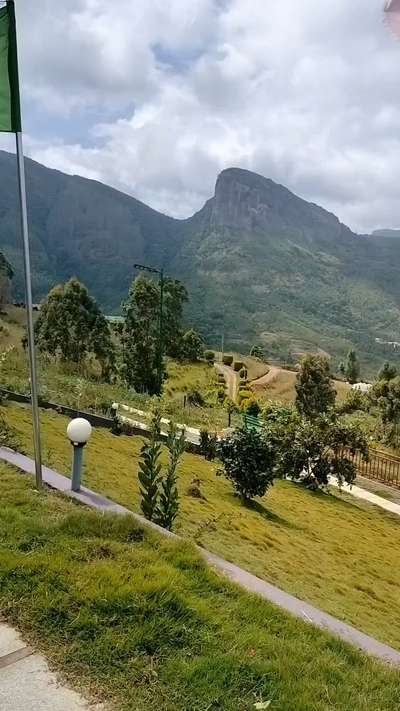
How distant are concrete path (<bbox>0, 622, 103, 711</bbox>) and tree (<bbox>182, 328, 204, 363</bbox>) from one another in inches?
1455

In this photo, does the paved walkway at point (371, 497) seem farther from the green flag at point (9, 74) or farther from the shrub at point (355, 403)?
the shrub at point (355, 403)

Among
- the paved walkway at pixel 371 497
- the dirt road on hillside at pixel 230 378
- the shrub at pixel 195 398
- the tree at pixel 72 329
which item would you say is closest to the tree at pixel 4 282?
the tree at pixel 72 329

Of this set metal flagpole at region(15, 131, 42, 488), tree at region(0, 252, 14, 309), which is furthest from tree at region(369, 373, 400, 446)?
tree at region(0, 252, 14, 309)

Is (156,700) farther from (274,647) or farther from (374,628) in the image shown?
(374,628)

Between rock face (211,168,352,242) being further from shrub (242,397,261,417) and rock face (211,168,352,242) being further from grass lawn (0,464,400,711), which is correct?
grass lawn (0,464,400,711)

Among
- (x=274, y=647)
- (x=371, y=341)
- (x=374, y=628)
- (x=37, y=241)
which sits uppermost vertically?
(x=37, y=241)

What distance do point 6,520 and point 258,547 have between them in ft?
10.1

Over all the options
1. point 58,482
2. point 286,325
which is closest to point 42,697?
point 58,482

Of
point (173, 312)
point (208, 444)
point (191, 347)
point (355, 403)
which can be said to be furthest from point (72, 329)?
point (208, 444)

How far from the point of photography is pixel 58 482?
4.84 meters

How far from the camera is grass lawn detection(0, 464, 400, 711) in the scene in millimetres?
2443

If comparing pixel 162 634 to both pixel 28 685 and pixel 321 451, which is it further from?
pixel 321 451

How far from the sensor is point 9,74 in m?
4.19

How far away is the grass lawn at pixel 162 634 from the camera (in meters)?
2.44
